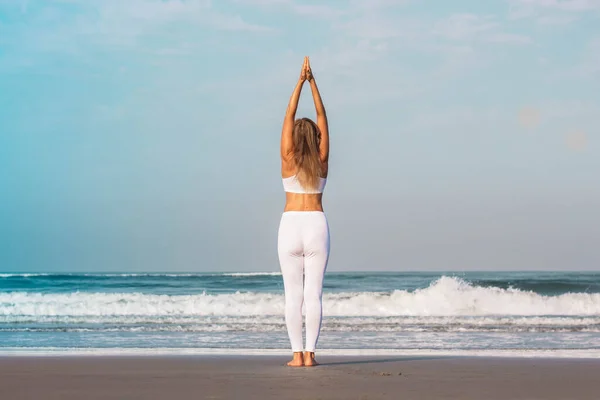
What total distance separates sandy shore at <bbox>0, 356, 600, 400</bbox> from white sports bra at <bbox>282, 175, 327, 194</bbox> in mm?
1429

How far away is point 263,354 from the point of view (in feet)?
28.7

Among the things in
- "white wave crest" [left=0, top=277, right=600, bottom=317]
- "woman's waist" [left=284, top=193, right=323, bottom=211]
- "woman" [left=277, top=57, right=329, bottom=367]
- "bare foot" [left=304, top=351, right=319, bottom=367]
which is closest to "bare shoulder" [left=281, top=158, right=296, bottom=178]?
"woman" [left=277, top=57, right=329, bottom=367]

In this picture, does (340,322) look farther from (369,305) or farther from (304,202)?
(304,202)

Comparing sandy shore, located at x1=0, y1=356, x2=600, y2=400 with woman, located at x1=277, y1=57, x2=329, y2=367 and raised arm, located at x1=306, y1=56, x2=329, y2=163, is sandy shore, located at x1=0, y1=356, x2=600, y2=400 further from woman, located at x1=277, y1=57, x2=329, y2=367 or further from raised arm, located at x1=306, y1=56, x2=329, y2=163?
raised arm, located at x1=306, y1=56, x2=329, y2=163

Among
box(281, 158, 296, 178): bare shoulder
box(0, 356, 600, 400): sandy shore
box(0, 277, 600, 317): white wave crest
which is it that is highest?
box(281, 158, 296, 178): bare shoulder

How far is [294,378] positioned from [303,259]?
1.08m

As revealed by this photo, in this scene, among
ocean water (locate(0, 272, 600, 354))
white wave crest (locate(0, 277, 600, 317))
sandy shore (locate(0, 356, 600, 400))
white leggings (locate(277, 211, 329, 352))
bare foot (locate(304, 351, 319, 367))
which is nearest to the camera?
sandy shore (locate(0, 356, 600, 400))

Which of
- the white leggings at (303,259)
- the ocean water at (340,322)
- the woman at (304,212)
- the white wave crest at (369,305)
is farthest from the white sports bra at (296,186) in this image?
the white wave crest at (369,305)

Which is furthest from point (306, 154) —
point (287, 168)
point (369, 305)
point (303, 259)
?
point (369, 305)

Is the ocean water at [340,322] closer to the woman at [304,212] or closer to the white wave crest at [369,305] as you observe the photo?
the white wave crest at [369,305]

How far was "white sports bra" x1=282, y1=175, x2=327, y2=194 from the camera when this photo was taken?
21.6 feet

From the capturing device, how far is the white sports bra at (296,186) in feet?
21.6

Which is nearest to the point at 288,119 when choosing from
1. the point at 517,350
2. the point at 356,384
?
the point at 356,384

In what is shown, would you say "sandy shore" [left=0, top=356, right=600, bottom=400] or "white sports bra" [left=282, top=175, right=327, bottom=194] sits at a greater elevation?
"white sports bra" [left=282, top=175, right=327, bottom=194]
